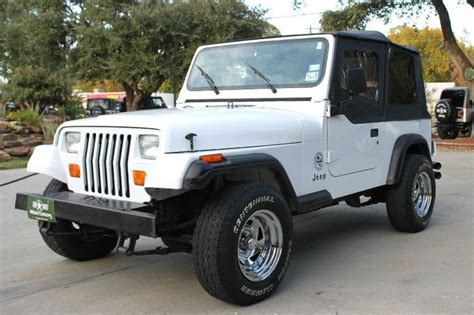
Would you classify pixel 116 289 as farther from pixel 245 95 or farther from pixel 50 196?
pixel 245 95

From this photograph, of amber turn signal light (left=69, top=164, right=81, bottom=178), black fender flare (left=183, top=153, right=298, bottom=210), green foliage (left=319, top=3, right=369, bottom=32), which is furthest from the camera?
green foliage (left=319, top=3, right=369, bottom=32)

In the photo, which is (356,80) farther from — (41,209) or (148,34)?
(148,34)

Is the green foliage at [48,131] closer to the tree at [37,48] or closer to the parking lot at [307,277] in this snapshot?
the tree at [37,48]

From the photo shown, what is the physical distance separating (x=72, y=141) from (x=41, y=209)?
0.57 m

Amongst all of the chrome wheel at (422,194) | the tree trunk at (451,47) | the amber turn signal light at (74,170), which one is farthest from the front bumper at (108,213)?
the tree trunk at (451,47)

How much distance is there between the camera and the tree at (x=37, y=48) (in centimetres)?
2298

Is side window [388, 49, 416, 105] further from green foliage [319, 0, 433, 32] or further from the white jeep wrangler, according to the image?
green foliage [319, 0, 433, 32]

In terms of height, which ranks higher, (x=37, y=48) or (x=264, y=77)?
(x=37, y=48)

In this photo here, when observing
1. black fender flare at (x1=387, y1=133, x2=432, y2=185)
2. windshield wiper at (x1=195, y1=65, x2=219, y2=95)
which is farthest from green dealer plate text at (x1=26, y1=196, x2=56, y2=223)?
black fender flare at (x1=387, y1=133, x2=432, y2=185)

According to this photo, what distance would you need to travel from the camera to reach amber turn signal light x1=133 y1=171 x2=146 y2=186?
151 inches

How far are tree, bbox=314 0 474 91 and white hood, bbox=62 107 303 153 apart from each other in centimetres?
1654

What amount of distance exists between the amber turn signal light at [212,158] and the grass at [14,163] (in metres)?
9.45

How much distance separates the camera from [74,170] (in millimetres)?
4328

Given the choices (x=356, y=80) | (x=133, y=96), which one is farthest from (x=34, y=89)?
(x=356, y=80)
